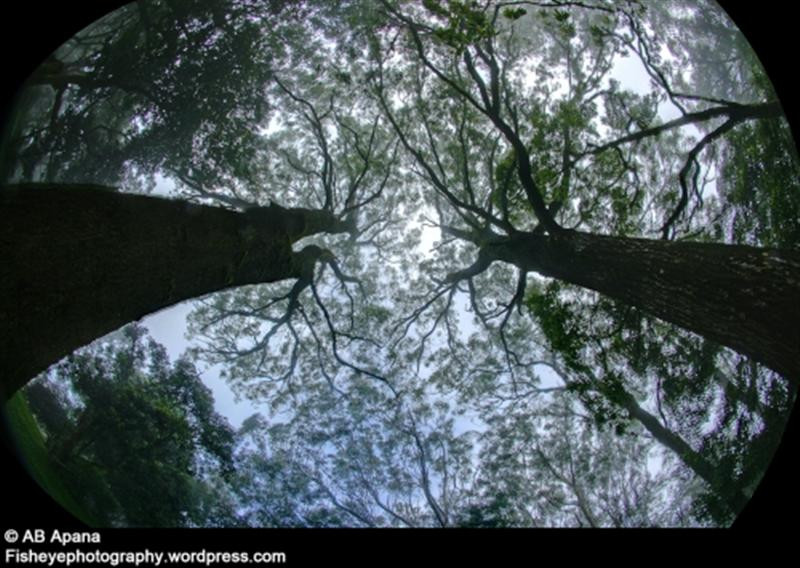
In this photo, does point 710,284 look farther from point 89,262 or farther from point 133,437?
point 133,437

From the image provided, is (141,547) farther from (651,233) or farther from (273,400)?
(651,233)

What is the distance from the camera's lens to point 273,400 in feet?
19.7

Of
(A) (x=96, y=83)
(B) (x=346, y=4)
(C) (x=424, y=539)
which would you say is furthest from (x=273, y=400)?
(B) (x=346, y=4)

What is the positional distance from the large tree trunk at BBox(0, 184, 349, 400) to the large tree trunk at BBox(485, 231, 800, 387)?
326cm

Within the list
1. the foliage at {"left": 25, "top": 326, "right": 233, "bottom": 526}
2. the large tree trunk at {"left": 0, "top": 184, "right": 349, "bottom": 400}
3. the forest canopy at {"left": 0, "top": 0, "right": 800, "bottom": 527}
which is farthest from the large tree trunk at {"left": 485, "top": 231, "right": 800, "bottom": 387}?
the foliage at {"left": 25, "top": 326, "right": 233, "bottom": 526}

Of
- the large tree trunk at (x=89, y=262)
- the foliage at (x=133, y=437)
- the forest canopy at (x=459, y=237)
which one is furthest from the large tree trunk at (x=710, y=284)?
the foliage at (x=133, y=437)

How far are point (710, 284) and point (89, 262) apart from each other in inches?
160

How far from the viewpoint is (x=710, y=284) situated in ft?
9.93

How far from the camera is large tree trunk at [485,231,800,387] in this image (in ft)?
8.71

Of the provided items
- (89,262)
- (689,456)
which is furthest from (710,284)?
(89,262)

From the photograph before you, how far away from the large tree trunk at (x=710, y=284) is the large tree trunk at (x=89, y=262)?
10.7ft

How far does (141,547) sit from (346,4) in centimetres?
594

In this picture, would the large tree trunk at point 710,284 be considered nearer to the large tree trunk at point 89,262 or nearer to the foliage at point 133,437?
the large tree trunk at point 89,262

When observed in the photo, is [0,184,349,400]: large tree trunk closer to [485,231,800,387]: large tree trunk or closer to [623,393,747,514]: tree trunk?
[485,231,800,387]: large tree trunk
